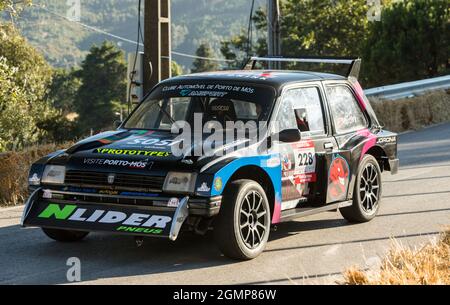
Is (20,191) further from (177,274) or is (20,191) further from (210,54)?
(210,54)

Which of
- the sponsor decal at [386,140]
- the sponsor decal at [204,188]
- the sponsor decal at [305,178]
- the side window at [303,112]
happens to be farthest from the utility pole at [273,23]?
the sponsor decal at [204,188]

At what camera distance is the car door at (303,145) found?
859 centimetres

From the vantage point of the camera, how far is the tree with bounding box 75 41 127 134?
9481cm

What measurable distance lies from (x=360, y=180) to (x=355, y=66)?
1502 mm

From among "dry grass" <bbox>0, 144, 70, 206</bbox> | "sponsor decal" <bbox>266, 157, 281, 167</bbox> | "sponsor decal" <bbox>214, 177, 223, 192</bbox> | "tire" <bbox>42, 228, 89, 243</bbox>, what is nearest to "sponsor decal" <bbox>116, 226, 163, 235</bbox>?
"sponsor decal" <bbox>214, 177, 223, 192</bbox>

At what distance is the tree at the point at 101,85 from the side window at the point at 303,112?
84.8 meters

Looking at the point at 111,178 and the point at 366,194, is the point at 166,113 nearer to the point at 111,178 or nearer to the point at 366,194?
the point at 111,178

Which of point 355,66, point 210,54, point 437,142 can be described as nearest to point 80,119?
point 210,54

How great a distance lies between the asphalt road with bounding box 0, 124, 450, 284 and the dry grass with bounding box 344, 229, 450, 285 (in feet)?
1.09

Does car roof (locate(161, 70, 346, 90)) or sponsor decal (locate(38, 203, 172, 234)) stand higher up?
car roof (locate(161, 70, 346, 90))

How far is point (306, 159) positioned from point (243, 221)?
131cm

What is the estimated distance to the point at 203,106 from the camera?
8984mm

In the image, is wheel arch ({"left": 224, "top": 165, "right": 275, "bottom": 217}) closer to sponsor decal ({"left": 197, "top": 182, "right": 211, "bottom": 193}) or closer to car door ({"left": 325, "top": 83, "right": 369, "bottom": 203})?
sponsor decal ({"left": 197, "top": 182, "right": 211, "bottom": 193})

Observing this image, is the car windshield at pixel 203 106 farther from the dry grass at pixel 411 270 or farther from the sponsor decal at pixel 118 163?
the dry grass at pixel 411 270
